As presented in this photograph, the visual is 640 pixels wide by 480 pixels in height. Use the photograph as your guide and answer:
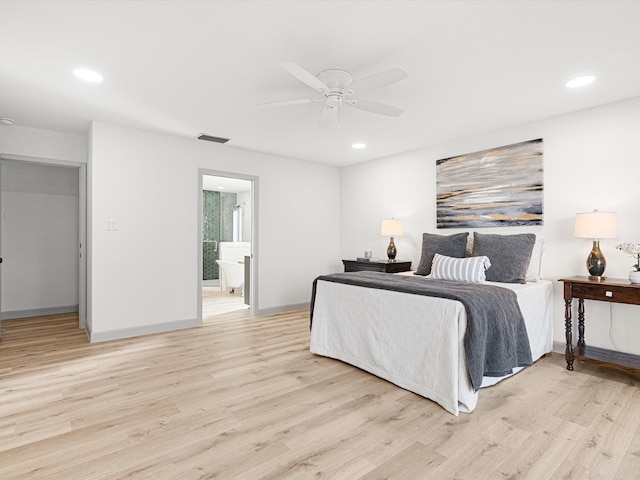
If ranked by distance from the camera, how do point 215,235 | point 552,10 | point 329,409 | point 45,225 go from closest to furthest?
1. point 552,10
2. point 329,409
3. point 45,225
4. point 215,235

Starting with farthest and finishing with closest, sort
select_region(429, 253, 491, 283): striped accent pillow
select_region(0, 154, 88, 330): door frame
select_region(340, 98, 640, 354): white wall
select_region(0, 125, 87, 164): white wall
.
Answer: select_region(0, 154, 88, 330): door frame < select_region(0, 125, 87, 164): white wall < select_region(429, 253, 491, 283): striped accent pillow < select_region(340, 98, 640, 354): white wall

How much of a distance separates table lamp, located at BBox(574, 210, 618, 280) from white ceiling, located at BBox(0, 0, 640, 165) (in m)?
1.06

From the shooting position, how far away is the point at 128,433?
6.93 feet

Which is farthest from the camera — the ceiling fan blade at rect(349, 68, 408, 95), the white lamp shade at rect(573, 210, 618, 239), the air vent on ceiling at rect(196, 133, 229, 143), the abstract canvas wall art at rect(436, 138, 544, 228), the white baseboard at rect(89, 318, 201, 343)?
the air vent on ceiling at rect(196, 133, 229, 143)

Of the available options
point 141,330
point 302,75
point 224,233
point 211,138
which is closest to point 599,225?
point 302,75

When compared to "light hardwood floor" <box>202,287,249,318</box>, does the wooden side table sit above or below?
above

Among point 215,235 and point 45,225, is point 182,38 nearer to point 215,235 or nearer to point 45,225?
point 45,225

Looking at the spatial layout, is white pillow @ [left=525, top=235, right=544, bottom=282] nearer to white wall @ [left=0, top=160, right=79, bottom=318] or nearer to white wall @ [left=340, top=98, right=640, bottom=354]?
white wall @ [left=340, top=98, right=640, bottom=354]

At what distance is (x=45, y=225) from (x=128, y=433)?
15.2ft

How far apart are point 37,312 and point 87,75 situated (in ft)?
13.5

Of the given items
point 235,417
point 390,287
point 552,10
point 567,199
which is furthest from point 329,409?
point 567,199

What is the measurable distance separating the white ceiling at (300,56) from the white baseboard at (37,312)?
2.84 metres

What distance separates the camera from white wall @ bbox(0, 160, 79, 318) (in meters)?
5.12

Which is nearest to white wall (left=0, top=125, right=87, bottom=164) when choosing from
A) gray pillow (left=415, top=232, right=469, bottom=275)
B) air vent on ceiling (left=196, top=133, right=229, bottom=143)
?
air vent on ceiling (left=196, top=133, right=229, bottom=143)
